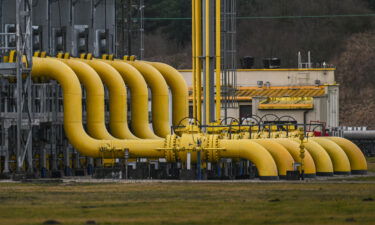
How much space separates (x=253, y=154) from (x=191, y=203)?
639 inches

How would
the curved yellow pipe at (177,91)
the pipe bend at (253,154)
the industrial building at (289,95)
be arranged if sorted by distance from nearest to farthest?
the pipe bend at (253,154) < the curved yellow pipe at (177,91) < the industrial building at (289,95)

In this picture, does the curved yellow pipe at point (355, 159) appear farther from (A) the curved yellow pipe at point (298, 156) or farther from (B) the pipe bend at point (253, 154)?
(B) the pipe bend at point (253, 154)

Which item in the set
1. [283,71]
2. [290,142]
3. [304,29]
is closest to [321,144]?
[290,142]

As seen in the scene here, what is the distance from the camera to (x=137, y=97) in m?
76.4

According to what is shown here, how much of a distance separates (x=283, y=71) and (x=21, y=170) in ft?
156

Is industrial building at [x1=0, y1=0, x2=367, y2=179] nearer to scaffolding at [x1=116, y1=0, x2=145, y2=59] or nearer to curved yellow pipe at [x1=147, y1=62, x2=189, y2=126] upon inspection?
curved yellow pipe at [x1=147, y1=62, x2=189, y2=126]

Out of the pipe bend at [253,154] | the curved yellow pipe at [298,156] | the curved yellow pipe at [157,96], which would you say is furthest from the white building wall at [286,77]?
the pipe bend at [253,154]

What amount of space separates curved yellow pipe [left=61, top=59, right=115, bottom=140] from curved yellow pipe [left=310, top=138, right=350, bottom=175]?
35.7 feet

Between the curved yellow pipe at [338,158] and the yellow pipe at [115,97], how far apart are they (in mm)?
11081

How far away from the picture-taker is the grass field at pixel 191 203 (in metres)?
40.7

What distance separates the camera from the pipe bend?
203 ft

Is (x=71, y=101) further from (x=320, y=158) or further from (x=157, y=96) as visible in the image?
(x=320, y=158)

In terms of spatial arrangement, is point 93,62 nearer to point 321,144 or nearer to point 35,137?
point 35,137

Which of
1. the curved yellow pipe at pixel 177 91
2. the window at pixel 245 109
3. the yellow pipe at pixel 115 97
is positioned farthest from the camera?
the window at pixel 245 109
